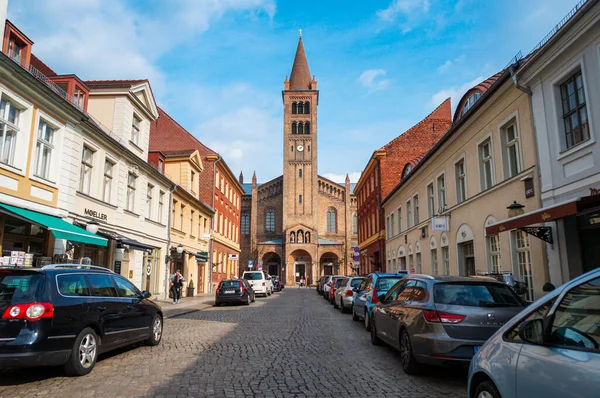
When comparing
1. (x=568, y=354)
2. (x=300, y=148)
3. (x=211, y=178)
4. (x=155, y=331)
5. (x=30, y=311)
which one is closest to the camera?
(x=568, y=354)

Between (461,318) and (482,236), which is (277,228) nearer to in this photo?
(482,236)

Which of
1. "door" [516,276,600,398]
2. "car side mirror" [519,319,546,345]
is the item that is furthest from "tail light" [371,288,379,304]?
"door" [516,276,600,398]

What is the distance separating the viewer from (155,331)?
9469 mm

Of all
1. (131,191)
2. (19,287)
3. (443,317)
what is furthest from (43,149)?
(443,317)

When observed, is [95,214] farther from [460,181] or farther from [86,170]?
[460,181]

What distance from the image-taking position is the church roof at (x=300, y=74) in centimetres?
7106

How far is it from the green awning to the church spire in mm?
60135

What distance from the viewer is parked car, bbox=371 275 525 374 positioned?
5996 mm

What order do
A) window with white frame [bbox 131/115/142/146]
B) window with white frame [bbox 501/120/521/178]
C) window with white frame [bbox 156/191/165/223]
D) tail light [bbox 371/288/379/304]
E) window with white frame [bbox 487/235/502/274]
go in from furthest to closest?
window with white frame [bbox 156/191/165/223] < window with white frame [bbox 131/115/142/146] < window with white frame [bbox 487/235/502/274] < window with white frame [bbox 501/120/521/178] < tail light [bbox 371/288/379/304]

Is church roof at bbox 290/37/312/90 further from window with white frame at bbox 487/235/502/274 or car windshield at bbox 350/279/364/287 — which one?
window with white frame at bbox 487/235/502/274

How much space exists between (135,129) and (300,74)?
53.7 m

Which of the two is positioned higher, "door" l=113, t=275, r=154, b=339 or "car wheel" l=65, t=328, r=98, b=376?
"door" l=113, t=275, r=154, b=339

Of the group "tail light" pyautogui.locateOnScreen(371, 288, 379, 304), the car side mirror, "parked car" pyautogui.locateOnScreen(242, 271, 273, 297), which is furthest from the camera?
"parked car" pyautogui.locateOnScreen(242, 271, 273, 297)

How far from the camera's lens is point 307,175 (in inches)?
2638
